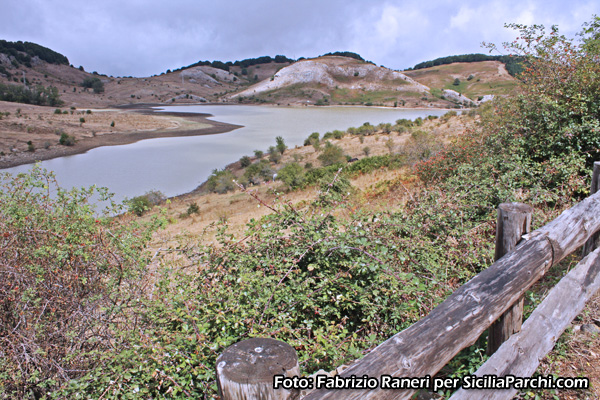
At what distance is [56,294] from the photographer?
4168 mm

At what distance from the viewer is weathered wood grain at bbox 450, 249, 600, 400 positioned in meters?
2.43

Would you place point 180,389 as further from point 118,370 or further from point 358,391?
point 358,391

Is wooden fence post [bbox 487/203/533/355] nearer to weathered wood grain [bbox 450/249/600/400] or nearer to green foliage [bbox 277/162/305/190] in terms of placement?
weathered wood grain [bbox 450/249/600/400]

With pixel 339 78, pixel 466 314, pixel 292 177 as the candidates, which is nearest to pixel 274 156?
pixel 292 177

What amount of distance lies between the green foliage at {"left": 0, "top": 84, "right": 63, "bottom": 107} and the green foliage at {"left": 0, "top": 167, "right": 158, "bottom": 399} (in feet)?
254

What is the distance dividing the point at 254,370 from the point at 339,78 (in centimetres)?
13444

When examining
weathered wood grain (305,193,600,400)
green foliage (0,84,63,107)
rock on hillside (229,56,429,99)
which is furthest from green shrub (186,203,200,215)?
rock on hillside (229,56,429,99)

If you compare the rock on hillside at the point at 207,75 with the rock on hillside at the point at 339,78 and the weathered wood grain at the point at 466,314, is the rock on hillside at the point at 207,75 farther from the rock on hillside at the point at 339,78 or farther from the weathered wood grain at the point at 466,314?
the weathered wood grain at the point at 466,314

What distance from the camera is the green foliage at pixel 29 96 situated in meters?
66.8

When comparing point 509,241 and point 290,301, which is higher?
point 509,241

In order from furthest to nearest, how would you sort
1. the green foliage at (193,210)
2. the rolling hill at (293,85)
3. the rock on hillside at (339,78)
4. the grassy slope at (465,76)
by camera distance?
the rock on hillside at (339,78) → the grassy slope at (465,76) → the rolling hill at (293,85) → the green foliage at (193,210)

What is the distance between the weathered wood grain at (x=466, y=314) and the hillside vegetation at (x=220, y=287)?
0.86 m

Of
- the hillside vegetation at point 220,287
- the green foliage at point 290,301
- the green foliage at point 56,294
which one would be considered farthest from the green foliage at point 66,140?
the green foliage at point 290,301

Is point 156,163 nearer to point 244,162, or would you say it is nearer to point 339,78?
point 244,162
